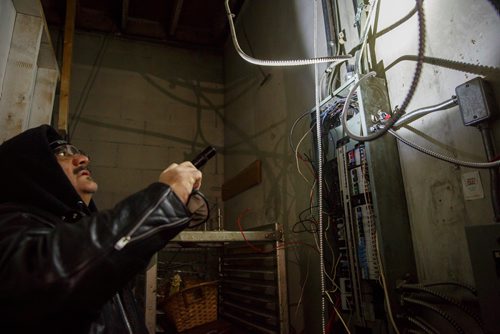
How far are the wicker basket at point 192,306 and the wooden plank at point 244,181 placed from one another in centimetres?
91

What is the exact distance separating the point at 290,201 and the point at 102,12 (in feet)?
10.1

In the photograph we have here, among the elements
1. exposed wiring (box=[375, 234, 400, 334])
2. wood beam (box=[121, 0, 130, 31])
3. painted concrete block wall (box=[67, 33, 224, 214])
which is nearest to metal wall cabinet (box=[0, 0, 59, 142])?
→ painted concrete block wall (box=[67, 33, 224, 214])

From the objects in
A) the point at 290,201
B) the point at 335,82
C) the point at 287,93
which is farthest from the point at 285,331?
the point at 287,93

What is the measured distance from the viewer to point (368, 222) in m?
1.35

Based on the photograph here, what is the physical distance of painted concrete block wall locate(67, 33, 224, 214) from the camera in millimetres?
3320

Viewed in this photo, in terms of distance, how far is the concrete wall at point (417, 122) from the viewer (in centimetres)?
109

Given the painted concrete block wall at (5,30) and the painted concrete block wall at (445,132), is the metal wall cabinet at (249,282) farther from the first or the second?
the painted concrete block wall at (5,30)

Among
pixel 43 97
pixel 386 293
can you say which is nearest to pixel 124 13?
pixel 43 97

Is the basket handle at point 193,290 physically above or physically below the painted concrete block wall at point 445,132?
below

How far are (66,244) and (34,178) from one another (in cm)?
39

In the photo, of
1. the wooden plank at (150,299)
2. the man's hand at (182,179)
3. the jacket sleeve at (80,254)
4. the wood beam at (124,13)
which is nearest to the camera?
the jacket sleeve at (80,254)

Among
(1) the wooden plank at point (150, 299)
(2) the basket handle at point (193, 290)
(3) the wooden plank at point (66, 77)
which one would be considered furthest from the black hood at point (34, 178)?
(3) the wooden plank at point (66, 77)

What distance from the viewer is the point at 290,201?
224 cm

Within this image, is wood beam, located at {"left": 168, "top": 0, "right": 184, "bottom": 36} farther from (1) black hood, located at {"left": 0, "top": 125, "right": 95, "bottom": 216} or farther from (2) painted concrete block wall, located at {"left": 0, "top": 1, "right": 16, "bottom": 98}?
(1) black hood, located at {"left": 0, "top": 125, "right": 95, "bottom": 216}
